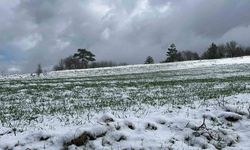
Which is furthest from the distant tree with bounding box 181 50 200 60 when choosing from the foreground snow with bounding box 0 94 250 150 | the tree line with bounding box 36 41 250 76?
the foreground snow with bounding box 0 94 250 150

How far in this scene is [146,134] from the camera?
8.62 metres

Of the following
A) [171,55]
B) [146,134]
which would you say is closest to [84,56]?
[171,55]

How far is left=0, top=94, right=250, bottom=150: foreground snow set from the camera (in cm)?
802

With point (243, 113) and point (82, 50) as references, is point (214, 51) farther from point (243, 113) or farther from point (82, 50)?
point (243, 113)

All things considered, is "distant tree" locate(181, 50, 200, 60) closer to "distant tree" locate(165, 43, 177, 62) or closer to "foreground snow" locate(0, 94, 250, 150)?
"distant tree" locate(165, 43, 177, 62)

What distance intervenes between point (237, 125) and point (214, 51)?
10542 centimetres

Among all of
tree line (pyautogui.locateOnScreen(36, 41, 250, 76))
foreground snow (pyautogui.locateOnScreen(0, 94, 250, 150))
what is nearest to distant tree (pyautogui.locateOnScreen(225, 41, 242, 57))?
tree line (pyautogui.locateOnScreen(36, 41, 250, 76))

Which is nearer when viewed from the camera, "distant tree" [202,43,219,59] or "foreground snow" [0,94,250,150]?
"foreground snow" [0,94,250,150]

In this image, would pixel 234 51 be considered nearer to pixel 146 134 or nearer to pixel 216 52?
pixel 216 52

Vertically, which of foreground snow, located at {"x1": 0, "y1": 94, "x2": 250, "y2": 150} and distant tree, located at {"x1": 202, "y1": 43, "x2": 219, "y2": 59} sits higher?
distant tree, located at {"x1": 202, "y1": 43, "x2": 219, "y2": 59}

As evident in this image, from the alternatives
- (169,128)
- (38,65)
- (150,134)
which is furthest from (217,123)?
(38,65)

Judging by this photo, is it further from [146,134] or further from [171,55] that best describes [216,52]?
[146,134]

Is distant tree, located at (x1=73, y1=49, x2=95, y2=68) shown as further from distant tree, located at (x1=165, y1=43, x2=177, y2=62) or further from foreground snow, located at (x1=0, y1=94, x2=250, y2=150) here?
foreground snow, located at (x1=0, y1=94, x2=250, y2=150)

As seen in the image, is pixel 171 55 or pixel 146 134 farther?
pixel 171 55
